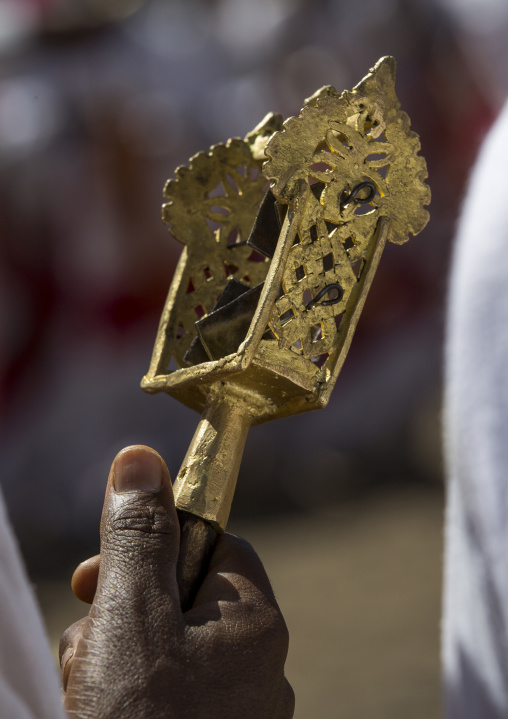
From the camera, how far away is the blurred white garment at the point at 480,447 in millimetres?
578

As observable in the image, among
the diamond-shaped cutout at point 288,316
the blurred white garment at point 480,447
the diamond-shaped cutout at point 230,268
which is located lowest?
the blurred white garment at point 480,447

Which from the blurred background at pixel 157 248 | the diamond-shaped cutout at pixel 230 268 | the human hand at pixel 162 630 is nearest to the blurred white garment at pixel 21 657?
the human hand at pixel 162 630

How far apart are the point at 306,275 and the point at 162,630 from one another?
0.26 m

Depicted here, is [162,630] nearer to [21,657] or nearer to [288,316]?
[21,657]

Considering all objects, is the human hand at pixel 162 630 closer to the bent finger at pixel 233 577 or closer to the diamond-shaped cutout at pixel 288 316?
the bent finger at pixel 233 577

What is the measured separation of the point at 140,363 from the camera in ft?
7.35

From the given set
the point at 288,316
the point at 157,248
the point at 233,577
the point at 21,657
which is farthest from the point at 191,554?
the point at 157,248

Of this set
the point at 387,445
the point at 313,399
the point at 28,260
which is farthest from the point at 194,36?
the point at 313,399

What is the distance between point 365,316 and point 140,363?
0.74 metres

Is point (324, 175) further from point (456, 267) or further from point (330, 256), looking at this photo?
point (456, 267)

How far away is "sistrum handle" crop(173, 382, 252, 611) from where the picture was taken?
1.61 ft

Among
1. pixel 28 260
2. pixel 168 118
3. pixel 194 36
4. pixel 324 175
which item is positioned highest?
pixel 194 36

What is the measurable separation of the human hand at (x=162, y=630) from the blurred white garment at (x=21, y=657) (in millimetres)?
68

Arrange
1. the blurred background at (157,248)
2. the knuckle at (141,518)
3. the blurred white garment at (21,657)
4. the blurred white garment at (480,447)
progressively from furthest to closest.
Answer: the blurred background at (157,248) < the blurred white garment at (480,447) < the knuckle at (141,518) < the blurred white garment at (21,657)
